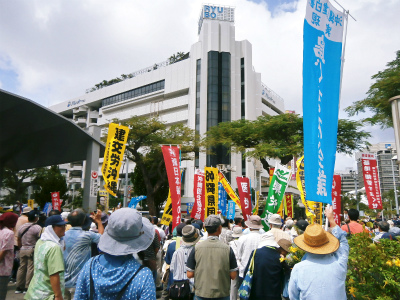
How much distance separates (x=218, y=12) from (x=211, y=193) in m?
44.0

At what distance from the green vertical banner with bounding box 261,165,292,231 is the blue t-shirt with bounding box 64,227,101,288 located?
4680 millimetres

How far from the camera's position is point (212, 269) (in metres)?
3.98

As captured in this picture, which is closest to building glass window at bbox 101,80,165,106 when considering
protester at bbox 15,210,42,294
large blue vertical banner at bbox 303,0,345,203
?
protester at bbox 15,210,42,294

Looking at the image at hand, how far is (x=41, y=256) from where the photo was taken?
3525 millimetres

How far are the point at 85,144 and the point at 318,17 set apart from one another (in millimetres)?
12786

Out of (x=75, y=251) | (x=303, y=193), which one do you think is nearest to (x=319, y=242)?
(x=75, y=251)

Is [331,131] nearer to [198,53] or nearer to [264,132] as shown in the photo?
[264,132]

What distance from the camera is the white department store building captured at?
45.1m

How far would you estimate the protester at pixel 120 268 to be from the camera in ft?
6.62

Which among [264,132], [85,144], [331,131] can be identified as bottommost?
[331,131]

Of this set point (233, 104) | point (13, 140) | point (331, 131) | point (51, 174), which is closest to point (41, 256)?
point (331, 131)

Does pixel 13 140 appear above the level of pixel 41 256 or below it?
above

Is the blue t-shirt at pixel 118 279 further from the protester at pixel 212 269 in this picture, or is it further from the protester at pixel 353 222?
the protester at pixel 353 222

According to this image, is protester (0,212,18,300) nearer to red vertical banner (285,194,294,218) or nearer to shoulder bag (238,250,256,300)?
shoulder bag (238,250,256,300)
